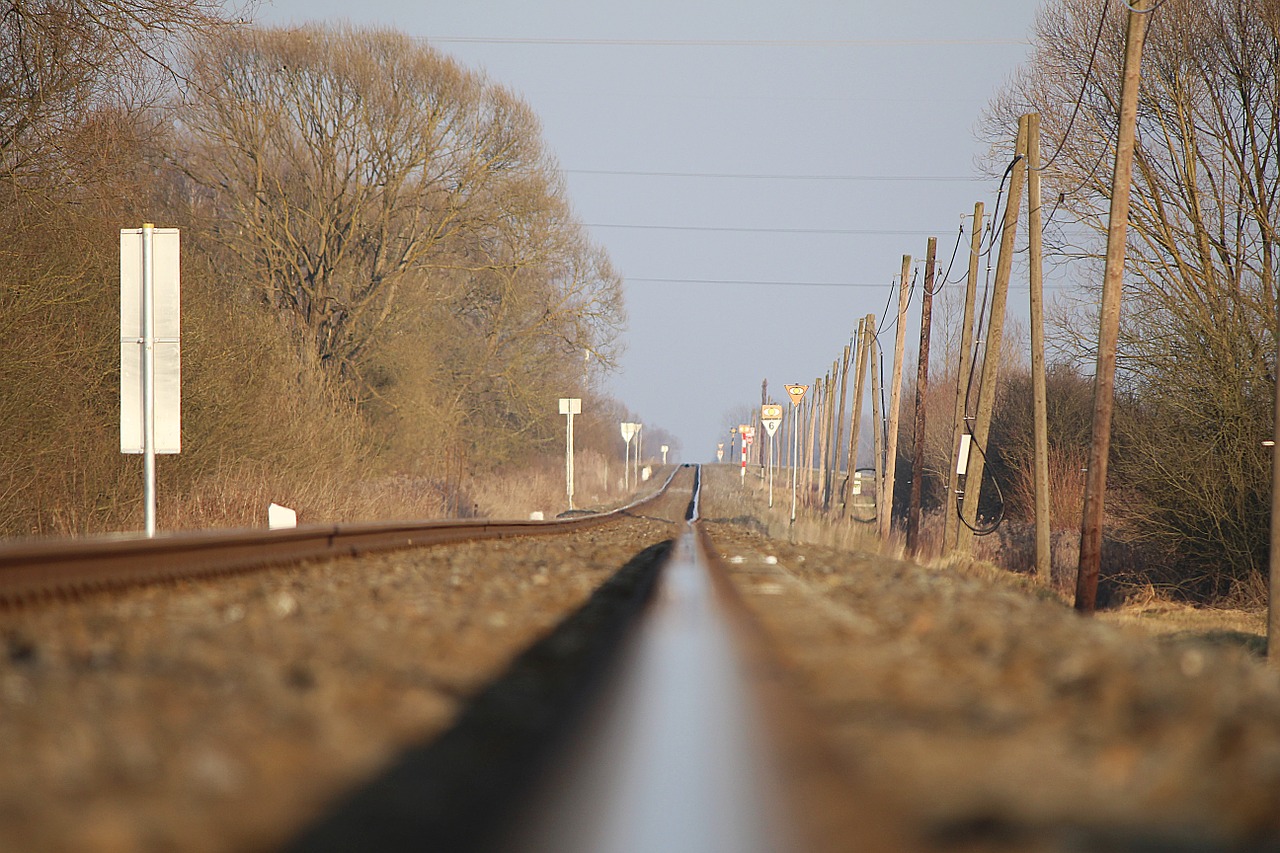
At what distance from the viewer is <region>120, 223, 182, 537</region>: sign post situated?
11.3 metres

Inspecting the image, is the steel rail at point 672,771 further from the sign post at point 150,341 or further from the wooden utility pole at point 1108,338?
the wooden utility pole at point 1108,338

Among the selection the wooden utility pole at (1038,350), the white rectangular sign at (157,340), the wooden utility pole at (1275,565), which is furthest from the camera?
the wooden utility pole at (1038,350)

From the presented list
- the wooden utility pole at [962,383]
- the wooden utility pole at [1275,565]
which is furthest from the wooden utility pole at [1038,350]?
the wooden utility pole at [1275,565]

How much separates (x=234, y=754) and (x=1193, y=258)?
22385mm

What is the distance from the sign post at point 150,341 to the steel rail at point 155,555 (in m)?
2.11

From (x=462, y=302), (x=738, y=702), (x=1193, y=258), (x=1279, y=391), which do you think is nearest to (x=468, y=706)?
(x=738, y=702)

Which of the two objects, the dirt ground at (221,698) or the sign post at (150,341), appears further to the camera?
the sign post at (150,341)

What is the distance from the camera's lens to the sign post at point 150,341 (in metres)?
11.3

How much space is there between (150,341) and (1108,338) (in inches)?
483

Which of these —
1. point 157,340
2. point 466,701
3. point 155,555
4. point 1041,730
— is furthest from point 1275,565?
point 157,340

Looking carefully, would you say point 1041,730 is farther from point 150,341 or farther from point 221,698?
point 150,341

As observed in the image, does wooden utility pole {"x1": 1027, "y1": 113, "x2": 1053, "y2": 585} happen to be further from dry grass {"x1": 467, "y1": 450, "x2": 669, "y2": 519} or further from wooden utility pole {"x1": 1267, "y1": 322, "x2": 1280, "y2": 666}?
dry grass {"x1": 467, "y1": 450, "x2": 669, "y2": 519}

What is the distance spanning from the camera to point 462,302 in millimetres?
37031

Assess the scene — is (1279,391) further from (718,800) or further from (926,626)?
(718,800)
